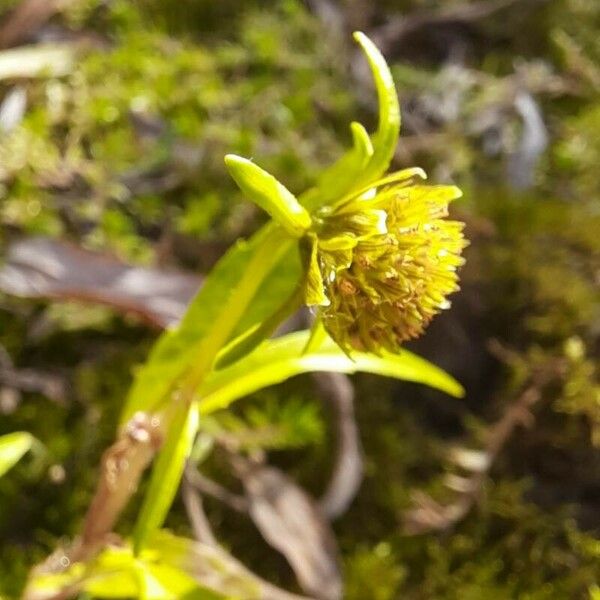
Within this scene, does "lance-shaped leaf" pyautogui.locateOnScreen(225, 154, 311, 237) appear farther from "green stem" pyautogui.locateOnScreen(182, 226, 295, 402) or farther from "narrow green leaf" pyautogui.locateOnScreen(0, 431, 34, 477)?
"narrow green leaf" pyautogui.locateOnScreen(0, 431, 34, 477)

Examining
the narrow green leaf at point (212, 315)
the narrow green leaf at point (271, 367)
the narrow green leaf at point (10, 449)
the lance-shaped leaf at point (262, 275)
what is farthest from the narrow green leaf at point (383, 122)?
Answer: the narrow green leaf at point (10, 449)

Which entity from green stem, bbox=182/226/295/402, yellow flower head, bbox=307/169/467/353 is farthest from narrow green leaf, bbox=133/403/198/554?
yellow flower head, bbox=307/169/467/353

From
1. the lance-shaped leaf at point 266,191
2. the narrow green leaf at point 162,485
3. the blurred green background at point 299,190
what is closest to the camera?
the lance-shaped leaf at point 266,191

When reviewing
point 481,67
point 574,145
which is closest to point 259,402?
point 574,145

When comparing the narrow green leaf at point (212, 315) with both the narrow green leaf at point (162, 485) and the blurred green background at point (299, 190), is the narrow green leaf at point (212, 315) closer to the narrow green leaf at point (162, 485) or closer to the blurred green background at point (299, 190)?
the narrow green leaf at point (162, 485)

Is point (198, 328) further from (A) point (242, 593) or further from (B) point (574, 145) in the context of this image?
(B) point (574, 145)

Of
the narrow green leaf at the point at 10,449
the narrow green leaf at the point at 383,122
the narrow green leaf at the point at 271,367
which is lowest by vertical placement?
the narrow green leaf at the point at 271,367
